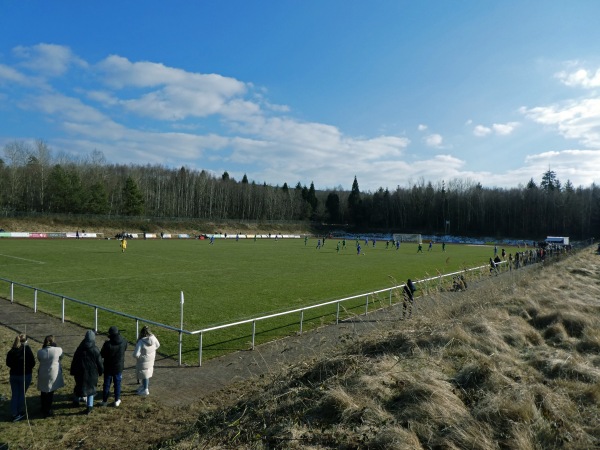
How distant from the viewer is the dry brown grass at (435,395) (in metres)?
4.20

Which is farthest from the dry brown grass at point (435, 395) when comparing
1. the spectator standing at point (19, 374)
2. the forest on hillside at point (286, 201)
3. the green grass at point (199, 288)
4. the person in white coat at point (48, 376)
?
the forest on hillside at point (286, 201)

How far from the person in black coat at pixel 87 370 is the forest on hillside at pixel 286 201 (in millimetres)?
80026

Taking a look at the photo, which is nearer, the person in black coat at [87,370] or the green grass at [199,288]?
the person in black coat at [87,370]

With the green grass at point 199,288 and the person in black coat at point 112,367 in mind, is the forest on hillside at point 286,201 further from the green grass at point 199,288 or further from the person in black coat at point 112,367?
the person in black coat at point 112,367

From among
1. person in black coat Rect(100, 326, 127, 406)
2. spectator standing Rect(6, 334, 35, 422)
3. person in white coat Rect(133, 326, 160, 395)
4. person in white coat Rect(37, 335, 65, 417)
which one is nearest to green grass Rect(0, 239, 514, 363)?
person in white coat Rect(133, 326, 160, 395)

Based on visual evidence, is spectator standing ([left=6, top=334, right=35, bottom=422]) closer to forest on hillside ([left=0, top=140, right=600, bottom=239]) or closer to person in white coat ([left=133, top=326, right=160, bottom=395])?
person in white coat ([left=133, top=326, right=160, bottom=395])

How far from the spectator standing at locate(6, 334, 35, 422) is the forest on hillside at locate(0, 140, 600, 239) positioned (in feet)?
261

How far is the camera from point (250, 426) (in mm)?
5098

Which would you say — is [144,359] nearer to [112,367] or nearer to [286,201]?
[112,367]

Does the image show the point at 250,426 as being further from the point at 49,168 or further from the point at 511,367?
the point at 49,168

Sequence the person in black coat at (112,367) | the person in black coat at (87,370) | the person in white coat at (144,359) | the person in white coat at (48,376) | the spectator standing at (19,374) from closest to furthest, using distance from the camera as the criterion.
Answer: the spectator standing at (19,374)
the person in white coat at (48,376)
the person in black coat at (87,370)
the person in black coat at (112,367)
the person in white coat at (144,359)

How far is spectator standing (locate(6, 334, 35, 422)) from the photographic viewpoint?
718 cm

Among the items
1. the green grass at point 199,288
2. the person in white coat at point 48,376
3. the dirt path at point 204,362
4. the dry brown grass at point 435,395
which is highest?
the dry brown grass at point 435,395

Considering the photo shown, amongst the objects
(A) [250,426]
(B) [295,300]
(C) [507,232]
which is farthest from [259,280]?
(C) [507,232]
